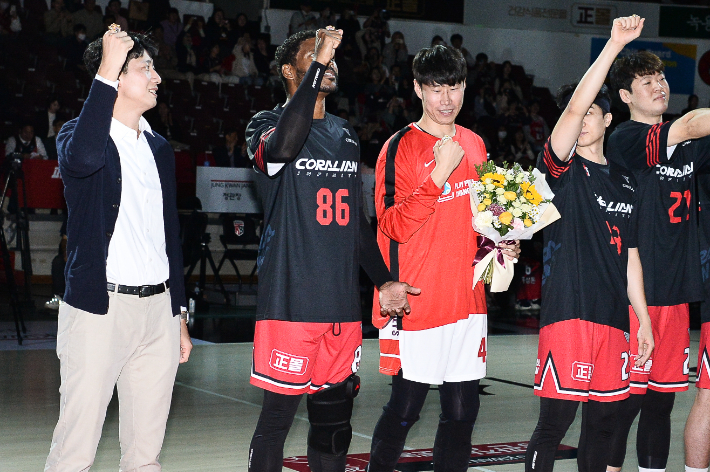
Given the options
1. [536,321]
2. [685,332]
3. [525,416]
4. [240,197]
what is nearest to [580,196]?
[685,332]

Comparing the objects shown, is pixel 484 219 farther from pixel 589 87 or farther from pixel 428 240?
pixel 589 87

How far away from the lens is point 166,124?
46.3 feet

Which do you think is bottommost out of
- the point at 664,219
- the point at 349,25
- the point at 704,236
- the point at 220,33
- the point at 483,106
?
the point at 704,236

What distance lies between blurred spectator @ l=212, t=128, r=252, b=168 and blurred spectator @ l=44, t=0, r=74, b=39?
4199 millimetres

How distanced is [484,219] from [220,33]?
47.4 feet

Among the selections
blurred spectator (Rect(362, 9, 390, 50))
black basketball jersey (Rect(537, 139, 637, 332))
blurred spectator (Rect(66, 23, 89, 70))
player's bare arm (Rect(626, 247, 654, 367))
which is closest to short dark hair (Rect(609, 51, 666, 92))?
black basketball jersey (Rect(537, 139, 637, 332))

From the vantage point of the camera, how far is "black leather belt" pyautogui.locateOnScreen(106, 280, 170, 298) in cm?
307

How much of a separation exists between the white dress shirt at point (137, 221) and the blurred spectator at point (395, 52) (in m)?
15.4

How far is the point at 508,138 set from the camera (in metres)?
17.2

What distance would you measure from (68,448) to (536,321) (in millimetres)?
9230

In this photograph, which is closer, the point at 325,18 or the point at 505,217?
the point at 505,217

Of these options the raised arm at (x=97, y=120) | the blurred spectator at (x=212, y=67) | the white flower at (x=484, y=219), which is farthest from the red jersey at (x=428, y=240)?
the blurred spectator at (x=212, y=67)

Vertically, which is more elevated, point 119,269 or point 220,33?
point 220,33

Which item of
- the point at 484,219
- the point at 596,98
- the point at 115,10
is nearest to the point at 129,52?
the point at 484,219
